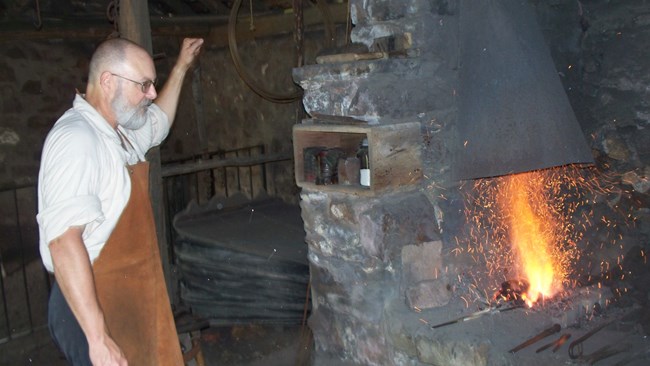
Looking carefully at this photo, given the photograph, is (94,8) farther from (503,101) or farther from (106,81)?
(503,101)

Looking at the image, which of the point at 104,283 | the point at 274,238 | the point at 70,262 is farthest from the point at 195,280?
the point at 70,262

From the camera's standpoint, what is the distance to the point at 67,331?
7.64 feet

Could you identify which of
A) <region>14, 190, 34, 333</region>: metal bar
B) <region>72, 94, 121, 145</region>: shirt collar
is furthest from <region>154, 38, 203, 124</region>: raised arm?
<region>14, 190, 34, 333</region>: metal bar

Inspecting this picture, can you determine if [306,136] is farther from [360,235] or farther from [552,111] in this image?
[552,111]

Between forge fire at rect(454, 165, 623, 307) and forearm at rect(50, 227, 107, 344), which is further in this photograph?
forge fire at rect(454, 165, 623, 307)

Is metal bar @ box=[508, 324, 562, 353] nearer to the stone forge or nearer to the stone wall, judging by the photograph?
the stone forge

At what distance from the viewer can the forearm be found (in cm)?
203

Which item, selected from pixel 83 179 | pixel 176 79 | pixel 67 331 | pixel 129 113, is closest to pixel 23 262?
pixel 176 79

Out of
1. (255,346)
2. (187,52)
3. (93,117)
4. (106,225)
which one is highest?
(187,52)

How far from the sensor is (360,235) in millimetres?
2842

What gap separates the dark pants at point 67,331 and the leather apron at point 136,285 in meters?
0.11

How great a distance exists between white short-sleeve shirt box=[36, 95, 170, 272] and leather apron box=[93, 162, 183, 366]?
5cm

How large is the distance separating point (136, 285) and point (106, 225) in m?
0.29

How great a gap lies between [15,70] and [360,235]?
16.9 ft
